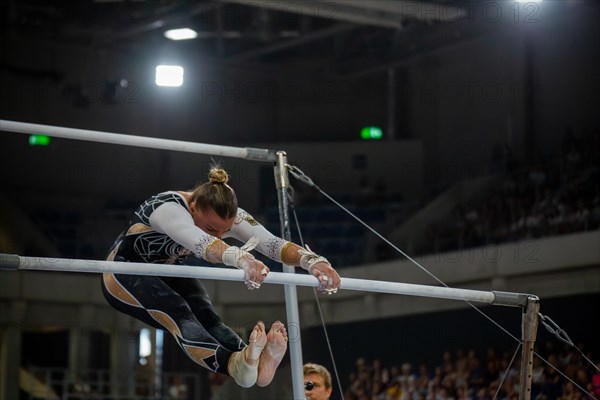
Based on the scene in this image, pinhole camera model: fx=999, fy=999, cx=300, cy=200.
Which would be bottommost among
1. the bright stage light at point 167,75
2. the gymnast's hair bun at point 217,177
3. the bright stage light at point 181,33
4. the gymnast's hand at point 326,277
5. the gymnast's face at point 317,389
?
the gymnast's face at point 317,389

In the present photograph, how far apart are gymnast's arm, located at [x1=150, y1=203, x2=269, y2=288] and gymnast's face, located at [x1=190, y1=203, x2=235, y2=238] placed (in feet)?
0.24

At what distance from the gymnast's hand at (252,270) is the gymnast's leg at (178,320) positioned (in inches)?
8.4

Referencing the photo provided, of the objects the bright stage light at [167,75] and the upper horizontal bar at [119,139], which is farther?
the bright stage light at [167,75]

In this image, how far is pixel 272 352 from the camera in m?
4.16

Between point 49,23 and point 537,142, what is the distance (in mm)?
8145

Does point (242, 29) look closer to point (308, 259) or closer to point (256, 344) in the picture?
point (308, 259)

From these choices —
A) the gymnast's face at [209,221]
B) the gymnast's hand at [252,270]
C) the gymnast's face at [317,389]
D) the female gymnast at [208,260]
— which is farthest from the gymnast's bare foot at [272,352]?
the gymnast's face at [317,389]

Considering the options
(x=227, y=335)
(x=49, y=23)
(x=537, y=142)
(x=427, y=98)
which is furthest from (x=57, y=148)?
(x=227, y=335)

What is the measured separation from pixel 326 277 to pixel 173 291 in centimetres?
79

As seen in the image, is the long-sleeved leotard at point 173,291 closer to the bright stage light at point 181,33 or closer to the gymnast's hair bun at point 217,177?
the gymnast's hair bun at point 217,177

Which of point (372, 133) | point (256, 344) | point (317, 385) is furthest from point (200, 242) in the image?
point (372, 133)

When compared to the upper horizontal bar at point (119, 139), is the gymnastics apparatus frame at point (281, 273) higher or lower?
lower

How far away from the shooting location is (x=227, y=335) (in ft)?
14.9

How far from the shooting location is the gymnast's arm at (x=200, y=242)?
13.4 ft
